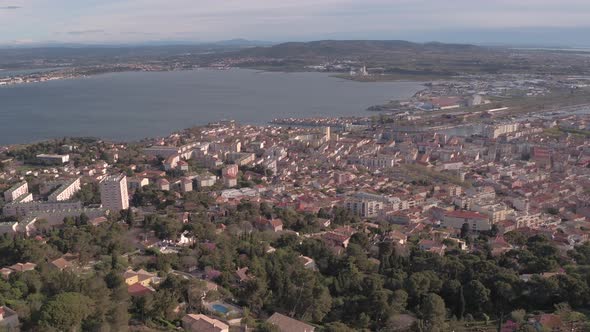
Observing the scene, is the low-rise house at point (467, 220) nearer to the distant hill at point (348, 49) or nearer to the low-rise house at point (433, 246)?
the low-rise house at point (433, 246)

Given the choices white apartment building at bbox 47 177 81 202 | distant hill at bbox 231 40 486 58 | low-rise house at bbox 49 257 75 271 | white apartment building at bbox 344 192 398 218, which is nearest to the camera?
low-rise house at bbox 49 257 75 271

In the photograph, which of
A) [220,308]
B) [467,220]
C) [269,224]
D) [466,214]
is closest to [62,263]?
[220,308]

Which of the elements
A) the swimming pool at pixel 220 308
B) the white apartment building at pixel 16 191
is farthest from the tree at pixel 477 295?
the white apartment building at pixel 16 191

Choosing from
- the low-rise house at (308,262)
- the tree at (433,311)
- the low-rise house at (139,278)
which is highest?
the low-rise house at (139,278)

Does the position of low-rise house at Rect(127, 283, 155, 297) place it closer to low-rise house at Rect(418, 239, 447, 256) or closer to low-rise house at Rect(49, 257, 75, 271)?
low-rise house at Rect(49, 257, 75, 271)

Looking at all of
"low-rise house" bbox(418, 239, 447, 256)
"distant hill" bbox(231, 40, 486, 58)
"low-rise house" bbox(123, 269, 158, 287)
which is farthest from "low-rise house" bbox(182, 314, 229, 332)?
"distant hill" bbox(231, 40, 486, 58)

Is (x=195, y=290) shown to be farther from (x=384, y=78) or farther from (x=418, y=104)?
(x=384, y=78)

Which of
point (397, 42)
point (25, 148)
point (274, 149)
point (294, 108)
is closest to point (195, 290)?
point (274, 149)

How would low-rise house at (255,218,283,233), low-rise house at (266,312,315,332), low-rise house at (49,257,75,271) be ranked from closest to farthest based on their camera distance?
low-rise house at (266,312,315,332)
low-rise house at (49,257,75,271)
low-rise house at (255,218,283,233)
